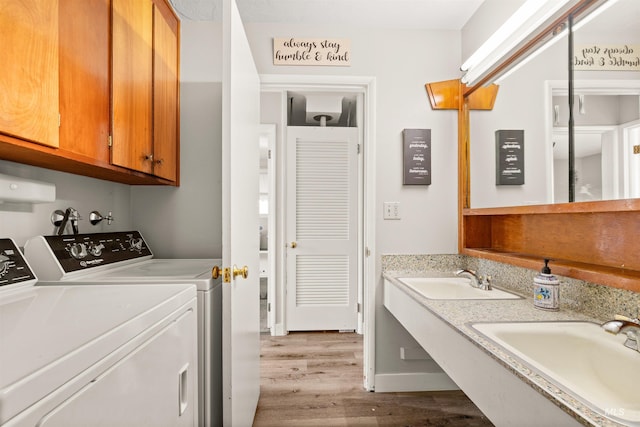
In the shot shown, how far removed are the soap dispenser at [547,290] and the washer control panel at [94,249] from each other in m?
1.83

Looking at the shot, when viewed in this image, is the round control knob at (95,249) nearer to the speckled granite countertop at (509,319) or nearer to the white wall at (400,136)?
the white wall at (400,136)

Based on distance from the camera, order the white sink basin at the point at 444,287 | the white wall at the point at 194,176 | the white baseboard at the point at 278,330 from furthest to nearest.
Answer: the white baseboard at the point at 278,330 < the white wall at the point at 194,176 < the white sink basin at the point at 444,287

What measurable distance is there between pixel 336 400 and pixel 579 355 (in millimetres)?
1398

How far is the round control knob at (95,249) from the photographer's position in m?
1.44

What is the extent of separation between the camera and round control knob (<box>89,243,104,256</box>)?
1.44 meters

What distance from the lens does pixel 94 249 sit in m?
1.46

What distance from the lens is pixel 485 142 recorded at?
73.3 inches

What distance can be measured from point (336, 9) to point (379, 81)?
0.48m

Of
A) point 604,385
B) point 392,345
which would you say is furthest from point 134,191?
point 604,385

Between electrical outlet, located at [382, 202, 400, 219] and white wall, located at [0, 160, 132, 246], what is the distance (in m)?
1.60

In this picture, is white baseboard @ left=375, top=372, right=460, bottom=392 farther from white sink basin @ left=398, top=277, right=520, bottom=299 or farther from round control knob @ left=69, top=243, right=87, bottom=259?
round control knob @ left=69, top=243, right=87, bottom=259

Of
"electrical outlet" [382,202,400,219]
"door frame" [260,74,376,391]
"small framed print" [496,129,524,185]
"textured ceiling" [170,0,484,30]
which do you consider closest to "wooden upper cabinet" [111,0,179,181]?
"textured ceiling" [170,0,484,30]

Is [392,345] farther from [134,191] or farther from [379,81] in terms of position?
[134,191]

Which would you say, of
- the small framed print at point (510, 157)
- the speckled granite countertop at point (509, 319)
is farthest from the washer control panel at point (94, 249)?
the small framed print at point (510, 157)
